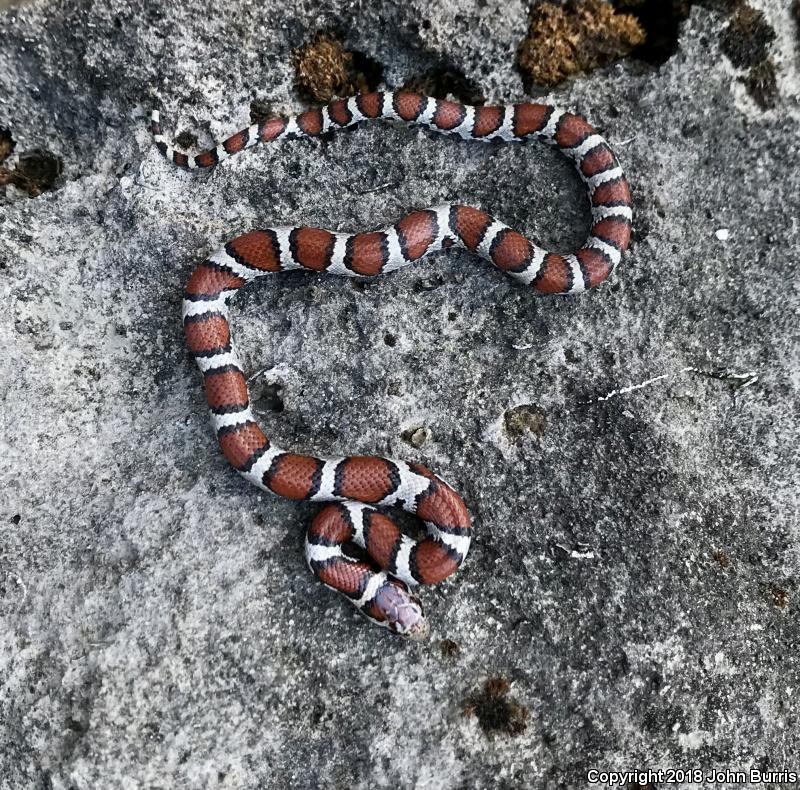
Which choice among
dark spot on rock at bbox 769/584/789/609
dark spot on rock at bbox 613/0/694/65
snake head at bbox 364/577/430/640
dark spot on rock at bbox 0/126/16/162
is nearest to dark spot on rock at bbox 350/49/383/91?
dark spot on rock at bbox 613/0/694/65

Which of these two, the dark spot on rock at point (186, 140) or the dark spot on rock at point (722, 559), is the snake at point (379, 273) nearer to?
the dark spot on rock at point (186, 140)

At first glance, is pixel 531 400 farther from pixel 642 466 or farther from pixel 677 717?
pixel 677 717

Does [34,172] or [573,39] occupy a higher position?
[573,39]

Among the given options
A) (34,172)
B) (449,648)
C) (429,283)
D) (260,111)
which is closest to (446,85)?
(260,111)

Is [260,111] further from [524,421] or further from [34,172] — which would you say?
[524,421]

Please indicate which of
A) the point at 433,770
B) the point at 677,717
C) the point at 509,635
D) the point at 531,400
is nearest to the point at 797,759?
the point at 677,717

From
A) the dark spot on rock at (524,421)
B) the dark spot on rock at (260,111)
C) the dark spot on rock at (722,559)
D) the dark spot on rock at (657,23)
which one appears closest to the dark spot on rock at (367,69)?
the dark spot on rock at (260,111)
